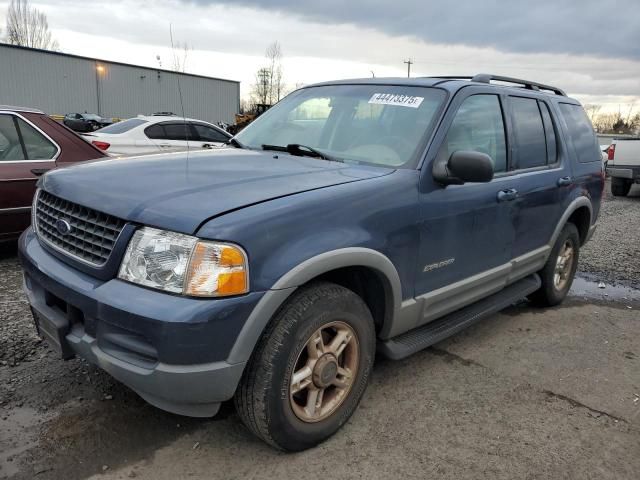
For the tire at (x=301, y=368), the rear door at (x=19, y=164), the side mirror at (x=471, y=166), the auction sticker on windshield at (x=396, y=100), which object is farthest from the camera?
the rear door at (x=19, y=164)

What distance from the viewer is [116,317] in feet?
7.02

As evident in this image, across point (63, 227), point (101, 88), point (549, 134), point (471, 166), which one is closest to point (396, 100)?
point (471, 166)

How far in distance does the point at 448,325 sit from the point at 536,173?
4.93 ft

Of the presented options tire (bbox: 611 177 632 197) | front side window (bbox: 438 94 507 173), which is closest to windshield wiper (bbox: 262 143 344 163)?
front side window (bbox: 438 94 507 173)

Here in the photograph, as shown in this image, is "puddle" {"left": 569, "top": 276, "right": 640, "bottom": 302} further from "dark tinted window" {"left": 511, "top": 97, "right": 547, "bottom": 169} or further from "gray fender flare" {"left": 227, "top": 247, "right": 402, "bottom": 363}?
"gray fender flare" {"left": 227, "top": 247, "right": 402, "bottom": 363}

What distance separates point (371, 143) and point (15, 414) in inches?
98.8

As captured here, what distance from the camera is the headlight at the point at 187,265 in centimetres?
210

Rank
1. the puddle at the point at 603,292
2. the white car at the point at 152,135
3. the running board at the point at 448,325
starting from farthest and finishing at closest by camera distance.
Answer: the white car at the point at 152,135, the puddle at the point at 603,292, the running board at the point at 448,325

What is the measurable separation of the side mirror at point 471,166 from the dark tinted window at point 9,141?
14.2 ft

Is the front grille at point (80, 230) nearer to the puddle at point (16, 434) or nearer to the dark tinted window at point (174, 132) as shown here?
the puddle at point (16, 434)

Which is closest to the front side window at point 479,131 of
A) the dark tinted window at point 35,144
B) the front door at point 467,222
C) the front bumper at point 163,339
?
the front door at point 467,222

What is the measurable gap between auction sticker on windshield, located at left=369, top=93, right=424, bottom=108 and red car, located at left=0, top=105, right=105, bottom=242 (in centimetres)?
341

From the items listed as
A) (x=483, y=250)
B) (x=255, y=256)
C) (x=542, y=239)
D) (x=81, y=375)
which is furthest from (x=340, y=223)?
(x=542, y=239)

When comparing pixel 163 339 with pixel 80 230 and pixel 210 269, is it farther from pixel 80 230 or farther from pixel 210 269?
pixel 80 230
